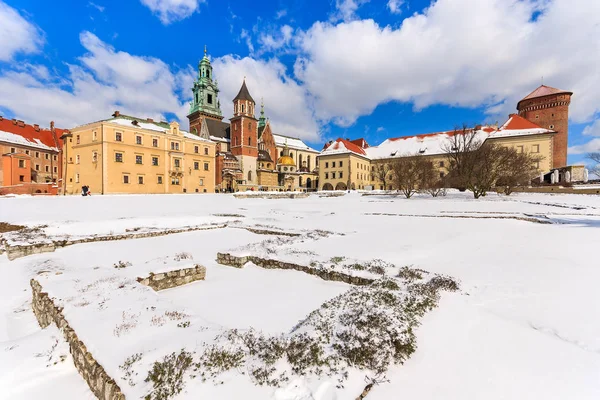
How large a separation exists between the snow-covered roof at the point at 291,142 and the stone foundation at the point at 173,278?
7611 cm

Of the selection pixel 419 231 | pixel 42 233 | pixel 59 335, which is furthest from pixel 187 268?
pixel 419 231

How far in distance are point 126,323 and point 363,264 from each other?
5.21 meters

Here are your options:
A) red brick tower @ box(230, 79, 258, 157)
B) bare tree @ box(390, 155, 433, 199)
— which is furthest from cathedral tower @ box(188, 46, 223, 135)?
bare tree @ box(390, 155, 433, 199)

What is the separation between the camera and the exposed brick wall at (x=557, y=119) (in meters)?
55.7

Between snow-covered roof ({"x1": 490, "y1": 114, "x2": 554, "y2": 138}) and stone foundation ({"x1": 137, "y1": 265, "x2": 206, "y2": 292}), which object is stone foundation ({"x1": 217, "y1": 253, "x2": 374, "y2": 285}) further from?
snow-covered roof ({"x1": 490, "y1": 114, "x2": 554, "y2": 138})

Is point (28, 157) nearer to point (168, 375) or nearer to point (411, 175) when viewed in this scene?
point (168, 375)

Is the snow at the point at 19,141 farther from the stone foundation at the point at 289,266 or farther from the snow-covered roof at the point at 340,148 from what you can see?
the stone foundation at the point at 289,266

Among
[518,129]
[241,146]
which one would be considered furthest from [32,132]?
[518,129]

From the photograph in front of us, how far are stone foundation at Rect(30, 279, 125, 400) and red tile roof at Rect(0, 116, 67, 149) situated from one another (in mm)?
67851

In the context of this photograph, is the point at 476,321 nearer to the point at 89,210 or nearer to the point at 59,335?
the point at 59,335

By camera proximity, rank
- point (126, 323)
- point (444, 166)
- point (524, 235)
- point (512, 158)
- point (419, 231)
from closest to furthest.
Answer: point (126, 323) → point (524, 235) → point (419, 231) → point (512, 158) → point (444, 166)

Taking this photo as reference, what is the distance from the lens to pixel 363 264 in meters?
6.71

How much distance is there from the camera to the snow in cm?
4565

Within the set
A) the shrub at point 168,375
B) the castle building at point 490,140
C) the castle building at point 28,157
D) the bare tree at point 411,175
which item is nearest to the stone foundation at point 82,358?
the shrub at point 168,375
